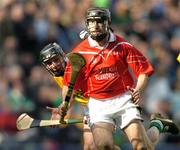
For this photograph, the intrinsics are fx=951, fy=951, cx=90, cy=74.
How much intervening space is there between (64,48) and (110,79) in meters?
5.73

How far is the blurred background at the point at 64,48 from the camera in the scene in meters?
15.2

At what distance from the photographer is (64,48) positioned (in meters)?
16.8

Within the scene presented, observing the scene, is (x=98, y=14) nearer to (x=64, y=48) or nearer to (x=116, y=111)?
(x=116, y=111)

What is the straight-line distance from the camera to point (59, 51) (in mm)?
11773

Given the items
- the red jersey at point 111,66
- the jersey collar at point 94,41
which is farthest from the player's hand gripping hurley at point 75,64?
Result: the jersey collar at point 94,41

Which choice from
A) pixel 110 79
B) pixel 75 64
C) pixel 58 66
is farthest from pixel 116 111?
pixel 58 66

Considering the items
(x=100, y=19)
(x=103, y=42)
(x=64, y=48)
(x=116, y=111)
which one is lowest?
(x=64, y=48)

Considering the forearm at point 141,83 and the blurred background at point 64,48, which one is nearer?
the forearm at point 141,83

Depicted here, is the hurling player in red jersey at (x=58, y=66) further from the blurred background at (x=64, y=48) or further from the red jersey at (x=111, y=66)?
the blurred background at (x=64, y=48)

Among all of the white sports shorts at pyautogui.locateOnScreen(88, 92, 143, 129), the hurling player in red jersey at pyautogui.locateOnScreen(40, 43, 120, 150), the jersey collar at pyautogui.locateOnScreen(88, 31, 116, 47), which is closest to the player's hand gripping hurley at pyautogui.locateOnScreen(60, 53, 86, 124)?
the jersey collar at pyautogui.locateOnScreen(88, 31, 116, 47)

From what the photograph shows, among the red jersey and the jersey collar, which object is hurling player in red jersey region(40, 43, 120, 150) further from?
the jersey collar

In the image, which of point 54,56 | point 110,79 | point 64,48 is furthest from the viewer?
point 64,48

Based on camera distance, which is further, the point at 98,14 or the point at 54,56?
the point at 54,56

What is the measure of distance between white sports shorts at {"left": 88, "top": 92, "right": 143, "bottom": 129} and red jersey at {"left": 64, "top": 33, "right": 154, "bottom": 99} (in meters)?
0.07
